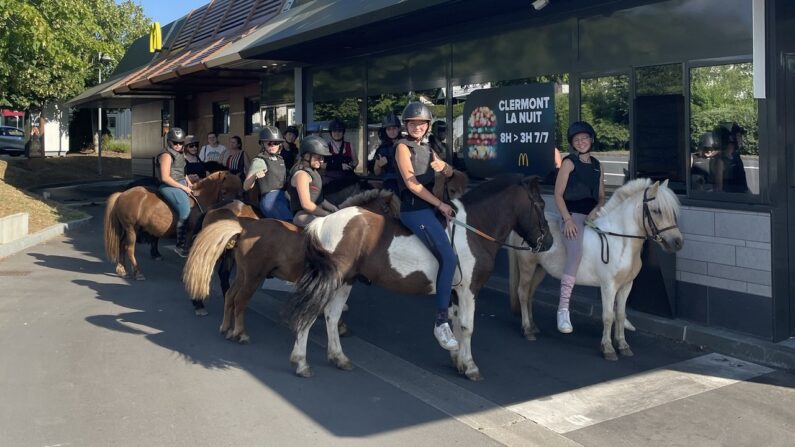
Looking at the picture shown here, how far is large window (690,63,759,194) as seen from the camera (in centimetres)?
739

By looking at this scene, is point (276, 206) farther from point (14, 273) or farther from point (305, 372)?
point (14, 273)

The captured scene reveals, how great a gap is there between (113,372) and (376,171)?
4.64 m

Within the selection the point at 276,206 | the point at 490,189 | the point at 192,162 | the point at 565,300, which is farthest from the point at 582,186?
the point at 192,162

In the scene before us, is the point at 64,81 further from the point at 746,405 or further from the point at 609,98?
the point at 746,405

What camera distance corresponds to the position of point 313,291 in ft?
20.9

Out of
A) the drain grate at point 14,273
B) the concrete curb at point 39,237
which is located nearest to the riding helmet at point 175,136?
the drain grate at point 14,273

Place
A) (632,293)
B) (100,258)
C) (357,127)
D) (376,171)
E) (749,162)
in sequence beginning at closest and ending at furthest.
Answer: (749,162), (632,293), (376,171), (100,258), (357,127)

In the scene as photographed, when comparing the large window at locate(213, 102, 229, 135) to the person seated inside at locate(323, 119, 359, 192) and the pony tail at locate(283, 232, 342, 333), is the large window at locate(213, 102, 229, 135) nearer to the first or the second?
the person seated inside at locate(323, 119, 359, 192)

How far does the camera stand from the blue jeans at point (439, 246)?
6.31 m

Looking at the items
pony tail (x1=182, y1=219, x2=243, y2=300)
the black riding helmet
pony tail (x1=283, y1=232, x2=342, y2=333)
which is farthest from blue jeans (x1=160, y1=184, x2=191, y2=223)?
pony tail (x1=283, y1=232, x2=342, y2=333)

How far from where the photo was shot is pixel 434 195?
657cm

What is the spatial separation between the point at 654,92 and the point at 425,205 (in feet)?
11.5

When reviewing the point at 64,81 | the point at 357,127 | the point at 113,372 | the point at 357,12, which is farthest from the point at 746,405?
the point at 64,81

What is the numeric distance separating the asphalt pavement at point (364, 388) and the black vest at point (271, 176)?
1.49 m
